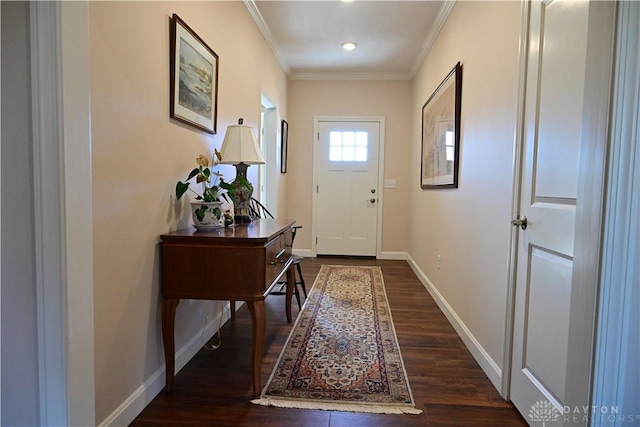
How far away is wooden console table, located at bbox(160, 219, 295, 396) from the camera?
1.65 m

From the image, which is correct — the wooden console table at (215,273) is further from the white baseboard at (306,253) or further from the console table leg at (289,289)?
the white baseboard at (306,253)

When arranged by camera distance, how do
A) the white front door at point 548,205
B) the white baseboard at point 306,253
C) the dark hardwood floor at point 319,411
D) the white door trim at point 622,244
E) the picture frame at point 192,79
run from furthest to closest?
the white baseboard at point 306,253
the picture frame at point 192,79
the dark hardwood floor at point 319,411
the white front door at point 548,205
the white door trim at point 622,244

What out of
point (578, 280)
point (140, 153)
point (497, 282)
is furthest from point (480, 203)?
point (140, 153)

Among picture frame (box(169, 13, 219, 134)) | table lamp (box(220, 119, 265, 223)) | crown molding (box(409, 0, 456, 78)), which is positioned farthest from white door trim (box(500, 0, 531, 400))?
picture frame (box(169, 13, 219, 134))

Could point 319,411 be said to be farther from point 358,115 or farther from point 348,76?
point 348,76

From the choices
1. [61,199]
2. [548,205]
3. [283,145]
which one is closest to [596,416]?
[548,205]

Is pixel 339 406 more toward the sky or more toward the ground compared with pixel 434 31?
more toward the ground

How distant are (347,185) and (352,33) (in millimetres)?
2057

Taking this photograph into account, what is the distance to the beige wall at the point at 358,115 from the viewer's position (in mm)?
4980

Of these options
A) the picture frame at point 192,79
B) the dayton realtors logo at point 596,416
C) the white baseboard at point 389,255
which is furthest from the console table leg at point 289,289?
the white baseboard at point 389,255

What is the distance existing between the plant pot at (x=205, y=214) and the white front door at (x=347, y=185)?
10.7 ft

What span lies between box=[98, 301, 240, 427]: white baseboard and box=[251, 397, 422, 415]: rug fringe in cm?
47

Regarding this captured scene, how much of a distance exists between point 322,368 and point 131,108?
159cm

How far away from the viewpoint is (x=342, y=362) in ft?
6.73
